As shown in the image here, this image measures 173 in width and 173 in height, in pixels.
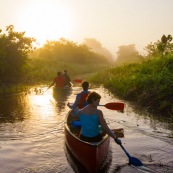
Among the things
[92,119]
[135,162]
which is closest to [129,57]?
[135,162]

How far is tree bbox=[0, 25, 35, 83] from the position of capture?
2494 centimetres

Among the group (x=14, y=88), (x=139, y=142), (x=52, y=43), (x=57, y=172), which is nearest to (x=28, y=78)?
(x=14, y=88)

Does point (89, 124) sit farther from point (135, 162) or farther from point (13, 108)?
point (13, 108)

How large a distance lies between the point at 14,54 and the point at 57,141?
654 inches

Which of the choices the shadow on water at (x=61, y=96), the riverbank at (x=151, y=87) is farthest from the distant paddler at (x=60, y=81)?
the riverbank at (x=151, y=87)

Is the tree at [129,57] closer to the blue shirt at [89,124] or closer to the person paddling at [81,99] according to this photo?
the person paddling at [81,99]

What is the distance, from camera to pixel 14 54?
25859 millimetres

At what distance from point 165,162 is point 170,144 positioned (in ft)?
5.71

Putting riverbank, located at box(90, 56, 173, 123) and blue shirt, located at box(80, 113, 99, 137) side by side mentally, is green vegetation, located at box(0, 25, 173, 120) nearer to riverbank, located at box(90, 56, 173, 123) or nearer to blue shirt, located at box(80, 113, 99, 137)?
riverbank, located at box(90, 56, 173, 123)

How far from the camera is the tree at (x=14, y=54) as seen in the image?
81.8ft

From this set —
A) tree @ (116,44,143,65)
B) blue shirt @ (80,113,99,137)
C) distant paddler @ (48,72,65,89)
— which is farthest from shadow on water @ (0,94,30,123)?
tree @ (116,44,143,65)

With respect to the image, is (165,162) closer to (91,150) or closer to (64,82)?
(91,150)

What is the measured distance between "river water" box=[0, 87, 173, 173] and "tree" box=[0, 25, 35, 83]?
318 inches

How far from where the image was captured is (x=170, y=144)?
1031 centimetres
